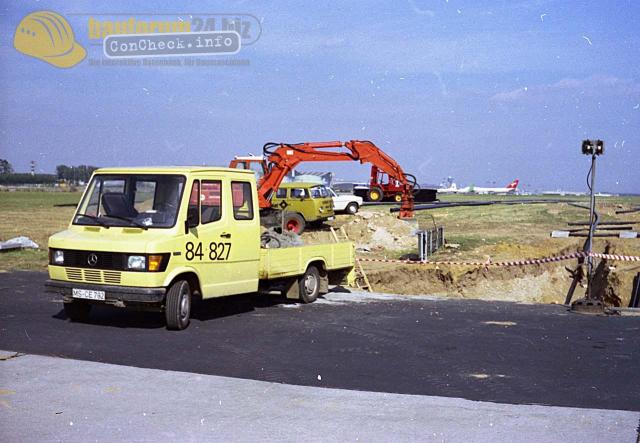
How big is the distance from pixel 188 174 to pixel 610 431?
6.86m

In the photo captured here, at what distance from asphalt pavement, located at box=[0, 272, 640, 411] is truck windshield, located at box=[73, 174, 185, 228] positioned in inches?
60.5

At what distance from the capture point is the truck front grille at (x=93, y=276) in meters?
9.88

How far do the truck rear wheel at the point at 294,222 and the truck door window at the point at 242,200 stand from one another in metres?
16.1

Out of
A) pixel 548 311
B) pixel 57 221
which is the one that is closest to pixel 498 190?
pixel 57 221

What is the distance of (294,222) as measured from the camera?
28219 millimetres

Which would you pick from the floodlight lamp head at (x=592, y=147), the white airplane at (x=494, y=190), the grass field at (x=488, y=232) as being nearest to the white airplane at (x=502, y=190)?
the white airplane at (x=494, y=190)

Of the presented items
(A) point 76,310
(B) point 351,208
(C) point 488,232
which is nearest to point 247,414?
(A) point 76,310

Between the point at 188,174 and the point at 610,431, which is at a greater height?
the point at 188,174

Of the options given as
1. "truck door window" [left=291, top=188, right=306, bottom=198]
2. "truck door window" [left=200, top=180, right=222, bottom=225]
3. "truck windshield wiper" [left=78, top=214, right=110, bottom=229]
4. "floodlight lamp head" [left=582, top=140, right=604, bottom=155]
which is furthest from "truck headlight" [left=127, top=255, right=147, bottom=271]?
"truck door window" [left=291, top=188, right=306, bottom=198]

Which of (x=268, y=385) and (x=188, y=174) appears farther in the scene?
(x=188, y=174)

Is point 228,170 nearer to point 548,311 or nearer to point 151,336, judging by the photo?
point 151,336

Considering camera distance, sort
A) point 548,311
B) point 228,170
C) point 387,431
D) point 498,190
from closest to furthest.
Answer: point 387,431, point 228,170, point 548,311, point 498,190

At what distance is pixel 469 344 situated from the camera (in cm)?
987

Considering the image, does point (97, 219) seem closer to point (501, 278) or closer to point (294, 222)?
point (501, 278)
